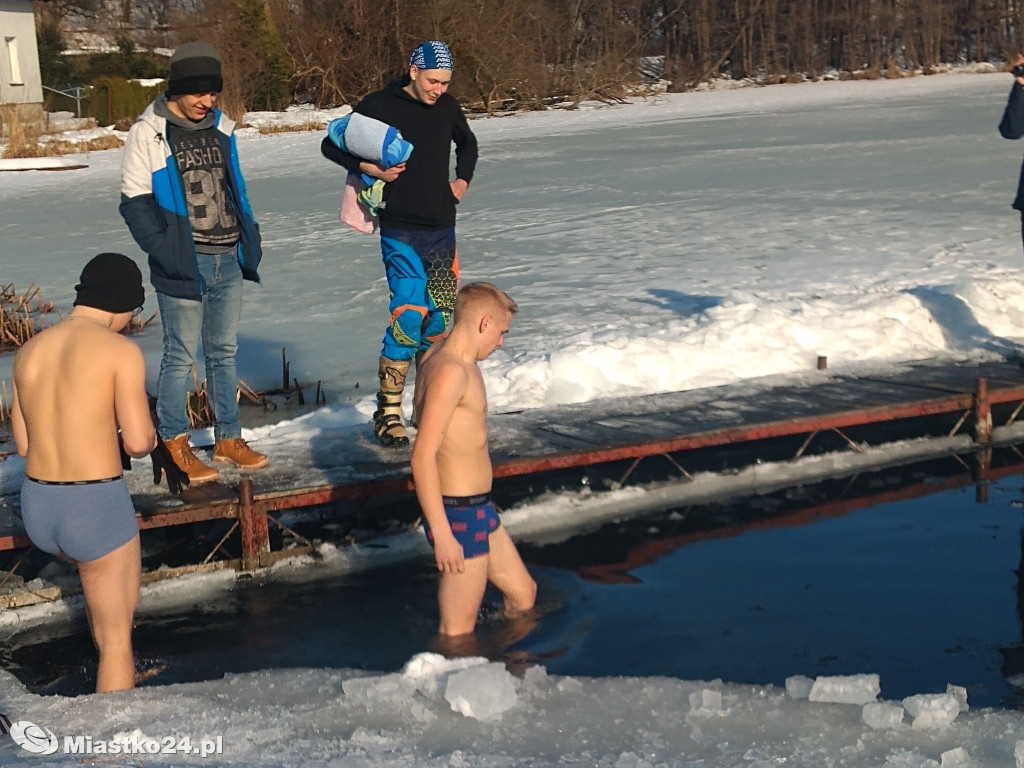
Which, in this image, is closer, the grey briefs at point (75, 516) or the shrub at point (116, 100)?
the grey briefs at point (75, 516)

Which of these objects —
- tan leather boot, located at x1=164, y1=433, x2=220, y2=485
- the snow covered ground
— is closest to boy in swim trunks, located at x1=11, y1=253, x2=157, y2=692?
the snow covered ground

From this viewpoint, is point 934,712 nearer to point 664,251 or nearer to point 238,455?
point 238,455

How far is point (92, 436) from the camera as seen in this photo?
3.73 m

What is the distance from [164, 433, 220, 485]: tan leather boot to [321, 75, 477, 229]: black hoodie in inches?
51.2

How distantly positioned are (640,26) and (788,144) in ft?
79.8

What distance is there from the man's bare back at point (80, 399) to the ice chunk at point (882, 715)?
2.12m

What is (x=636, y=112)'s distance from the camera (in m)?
31.0

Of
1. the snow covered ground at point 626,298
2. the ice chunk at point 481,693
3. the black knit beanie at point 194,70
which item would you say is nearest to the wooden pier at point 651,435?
the snow covered ground at point 626,298

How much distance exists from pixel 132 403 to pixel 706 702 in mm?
1822

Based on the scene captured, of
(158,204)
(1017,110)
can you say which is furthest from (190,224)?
(1017,110)

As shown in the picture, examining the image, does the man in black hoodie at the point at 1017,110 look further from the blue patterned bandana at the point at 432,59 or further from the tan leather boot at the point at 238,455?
the tan leather boot at the point at 238,455

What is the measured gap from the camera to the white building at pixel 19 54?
37969mm

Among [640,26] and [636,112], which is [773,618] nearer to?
[636,112]

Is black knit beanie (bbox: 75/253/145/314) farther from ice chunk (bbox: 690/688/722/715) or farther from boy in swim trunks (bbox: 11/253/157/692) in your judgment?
ice chunk (bbox: 690/688/722/715)
